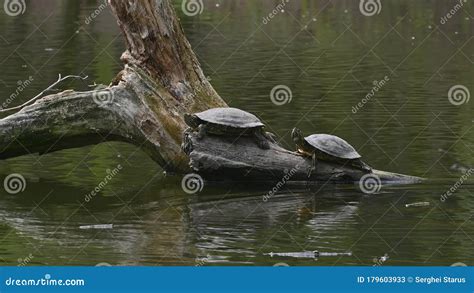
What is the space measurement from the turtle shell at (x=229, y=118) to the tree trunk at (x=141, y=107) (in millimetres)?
430

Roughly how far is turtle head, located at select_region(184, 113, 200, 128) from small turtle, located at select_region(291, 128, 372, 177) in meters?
1.06

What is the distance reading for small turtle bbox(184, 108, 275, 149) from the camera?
12.7m

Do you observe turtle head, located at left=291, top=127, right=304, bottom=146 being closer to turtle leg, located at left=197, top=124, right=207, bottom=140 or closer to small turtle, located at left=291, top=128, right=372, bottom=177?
small turtle, located at left=291, top=128, right=372, bottom=177

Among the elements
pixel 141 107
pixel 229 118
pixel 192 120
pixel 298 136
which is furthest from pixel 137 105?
pixel 298 136

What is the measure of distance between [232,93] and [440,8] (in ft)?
60.9

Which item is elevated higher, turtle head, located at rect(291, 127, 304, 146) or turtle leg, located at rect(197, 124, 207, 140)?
turtle head, located at rect(291, 127, 304, 146)

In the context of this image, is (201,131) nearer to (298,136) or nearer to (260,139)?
(260,139)

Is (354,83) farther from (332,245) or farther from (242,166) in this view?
(332,245)

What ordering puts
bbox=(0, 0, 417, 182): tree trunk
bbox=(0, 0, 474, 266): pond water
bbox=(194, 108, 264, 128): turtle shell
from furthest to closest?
1. bbox=(0, 0, 417, 182): tree trunk
2. bbox=(194, 108, 264, 128): turtle shell
3. bbox=(0, 0, 474, 266): pond water

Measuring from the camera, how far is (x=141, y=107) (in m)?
13.2

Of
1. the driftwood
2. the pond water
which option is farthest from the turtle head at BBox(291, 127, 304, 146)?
the pond water

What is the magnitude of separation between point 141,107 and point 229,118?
43.3 inches

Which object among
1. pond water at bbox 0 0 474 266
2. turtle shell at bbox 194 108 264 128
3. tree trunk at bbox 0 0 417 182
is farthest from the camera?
tree trunk at bbox 0 0 417 182

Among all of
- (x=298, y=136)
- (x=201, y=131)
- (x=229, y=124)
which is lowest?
(x=201, y=131)
